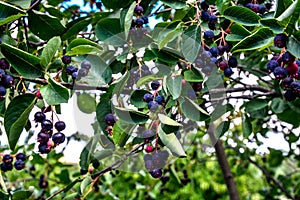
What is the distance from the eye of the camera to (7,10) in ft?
3.02

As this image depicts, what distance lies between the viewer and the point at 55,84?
2.78ft

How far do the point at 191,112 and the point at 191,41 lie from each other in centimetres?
13

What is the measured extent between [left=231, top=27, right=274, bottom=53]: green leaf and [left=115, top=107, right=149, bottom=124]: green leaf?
0.20 metres

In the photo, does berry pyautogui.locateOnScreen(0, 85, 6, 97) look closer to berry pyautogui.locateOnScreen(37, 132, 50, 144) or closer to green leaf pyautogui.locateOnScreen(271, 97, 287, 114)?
berry pyautogui.locateOnScreen(37, 132, 50, 144)

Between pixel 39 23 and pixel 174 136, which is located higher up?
pixel 39 23

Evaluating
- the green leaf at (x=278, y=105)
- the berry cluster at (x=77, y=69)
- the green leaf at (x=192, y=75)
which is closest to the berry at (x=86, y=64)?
the berry cluster at (x=77, y=69)

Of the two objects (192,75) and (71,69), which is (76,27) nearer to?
(71,69)

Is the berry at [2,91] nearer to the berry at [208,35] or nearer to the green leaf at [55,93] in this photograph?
the green leaf at [55,93]

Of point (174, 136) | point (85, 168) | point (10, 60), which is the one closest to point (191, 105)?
point (174, 136)

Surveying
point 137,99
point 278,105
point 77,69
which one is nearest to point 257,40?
point 137,99

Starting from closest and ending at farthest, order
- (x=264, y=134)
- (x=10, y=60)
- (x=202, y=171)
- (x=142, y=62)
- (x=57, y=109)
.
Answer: (x=10, y=60)
(x=142, y=62)
(x=57, y=109)
(x=264, y=134)
(x=202, y=171)

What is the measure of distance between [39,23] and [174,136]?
41 cm

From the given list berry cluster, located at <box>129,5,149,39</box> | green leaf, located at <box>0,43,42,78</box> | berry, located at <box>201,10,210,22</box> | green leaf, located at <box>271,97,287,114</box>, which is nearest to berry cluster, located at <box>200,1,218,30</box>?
berry, located at <box>201,10,210,22</box>

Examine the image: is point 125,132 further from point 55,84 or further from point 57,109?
point 57,109
